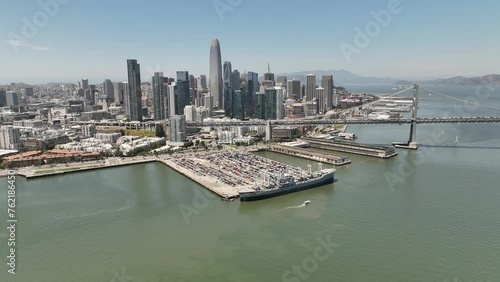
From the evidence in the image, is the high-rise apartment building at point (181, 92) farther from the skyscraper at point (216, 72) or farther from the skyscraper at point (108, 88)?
the skyscraper at point (108, 88)

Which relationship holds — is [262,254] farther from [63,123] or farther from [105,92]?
[105,92]

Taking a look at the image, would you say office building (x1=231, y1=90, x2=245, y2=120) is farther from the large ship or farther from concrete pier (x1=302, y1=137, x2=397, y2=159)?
the large ship

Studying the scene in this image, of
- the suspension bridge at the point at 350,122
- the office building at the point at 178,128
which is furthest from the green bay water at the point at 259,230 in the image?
the office building at the point at 178,128

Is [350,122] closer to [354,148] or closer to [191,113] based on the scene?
[354,148]

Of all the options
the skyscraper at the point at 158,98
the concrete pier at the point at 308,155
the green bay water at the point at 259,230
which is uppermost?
the skyscraper at the point at 158,98

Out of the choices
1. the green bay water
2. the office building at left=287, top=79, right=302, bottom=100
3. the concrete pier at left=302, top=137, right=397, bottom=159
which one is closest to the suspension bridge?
the concrete pier at left=302, top=137, right=397, bottom=159

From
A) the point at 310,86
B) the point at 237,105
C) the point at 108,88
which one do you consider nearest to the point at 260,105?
the point at 237,105
